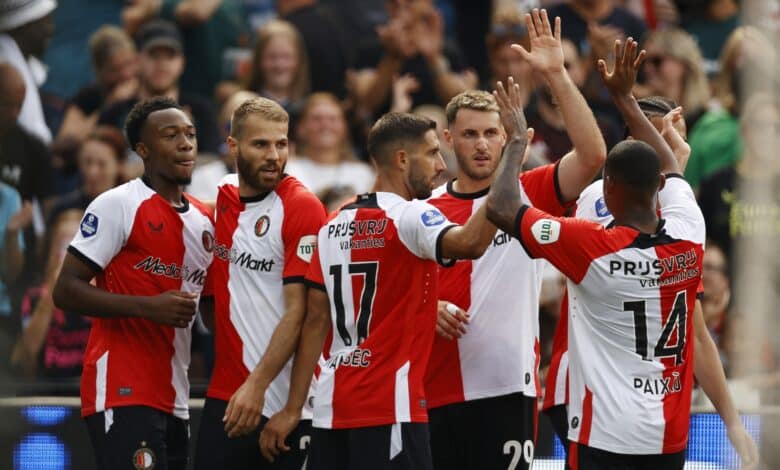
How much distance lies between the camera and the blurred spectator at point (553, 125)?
1183 centimetres

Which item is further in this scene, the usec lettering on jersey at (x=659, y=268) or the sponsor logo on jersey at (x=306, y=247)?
the sponsor logo on jersey at (x=306, y=247)

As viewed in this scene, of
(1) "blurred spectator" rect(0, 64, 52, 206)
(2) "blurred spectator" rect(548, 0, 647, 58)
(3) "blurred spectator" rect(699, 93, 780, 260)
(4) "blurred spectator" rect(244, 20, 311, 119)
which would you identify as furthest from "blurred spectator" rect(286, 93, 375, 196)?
(3) "blurred spectator" rect(699, 93, 780, 260)

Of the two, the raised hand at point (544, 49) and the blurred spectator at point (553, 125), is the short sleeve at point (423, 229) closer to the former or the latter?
the raised hand at point (544, 49)

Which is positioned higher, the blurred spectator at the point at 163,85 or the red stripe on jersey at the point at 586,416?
the blurred spectator at the point at 163,85

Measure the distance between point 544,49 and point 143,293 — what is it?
2460 mm

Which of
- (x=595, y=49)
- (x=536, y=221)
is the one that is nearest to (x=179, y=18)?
(x=595, y=49)

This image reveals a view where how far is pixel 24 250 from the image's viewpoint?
9781 mm

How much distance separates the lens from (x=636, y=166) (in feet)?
21.3

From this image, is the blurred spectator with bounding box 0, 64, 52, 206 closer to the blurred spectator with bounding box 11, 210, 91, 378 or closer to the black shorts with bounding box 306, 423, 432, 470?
the blurred spectator with bounding box 11, 210, 91, 378

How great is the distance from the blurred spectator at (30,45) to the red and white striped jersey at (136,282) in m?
1.84

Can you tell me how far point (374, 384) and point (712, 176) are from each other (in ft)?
17.5

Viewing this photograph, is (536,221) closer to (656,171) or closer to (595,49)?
(656,171)

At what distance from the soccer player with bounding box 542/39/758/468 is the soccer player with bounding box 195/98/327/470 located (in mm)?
1393

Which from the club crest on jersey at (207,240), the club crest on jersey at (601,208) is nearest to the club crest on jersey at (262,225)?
the club crest on jersey at (207,240)
